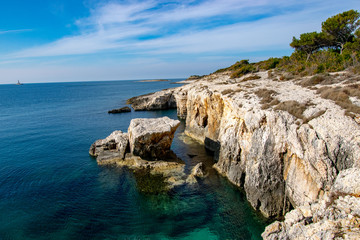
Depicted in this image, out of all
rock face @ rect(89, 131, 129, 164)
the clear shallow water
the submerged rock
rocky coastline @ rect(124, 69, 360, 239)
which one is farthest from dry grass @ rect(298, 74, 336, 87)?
rock face @ rect(89, 131, 129, 164)

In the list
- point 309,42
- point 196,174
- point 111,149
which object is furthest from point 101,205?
point 309,42

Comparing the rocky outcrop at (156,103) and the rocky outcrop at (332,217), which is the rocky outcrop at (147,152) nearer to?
the rocky outcrop at (332,217)

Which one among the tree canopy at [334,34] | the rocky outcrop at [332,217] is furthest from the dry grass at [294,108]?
the tree canopy at [334,34]

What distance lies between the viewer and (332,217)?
10406mm

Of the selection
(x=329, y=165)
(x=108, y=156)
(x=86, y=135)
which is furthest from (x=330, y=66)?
(x=86, y=135)

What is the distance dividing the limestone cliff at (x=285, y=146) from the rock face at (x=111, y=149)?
13404 millimetres

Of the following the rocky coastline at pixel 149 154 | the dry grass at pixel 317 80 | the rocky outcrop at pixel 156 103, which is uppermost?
the dry grass at pixel 317 80

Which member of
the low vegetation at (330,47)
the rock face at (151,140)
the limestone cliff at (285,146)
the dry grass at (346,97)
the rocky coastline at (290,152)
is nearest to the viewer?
the rocky coastline at (290,152)

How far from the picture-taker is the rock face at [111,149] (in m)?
30.2

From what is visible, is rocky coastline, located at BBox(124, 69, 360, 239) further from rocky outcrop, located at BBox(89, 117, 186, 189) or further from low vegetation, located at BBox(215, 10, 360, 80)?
low vegetation, located at BBox(215, 10, 360, 80)

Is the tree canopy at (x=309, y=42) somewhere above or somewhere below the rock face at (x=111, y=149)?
above

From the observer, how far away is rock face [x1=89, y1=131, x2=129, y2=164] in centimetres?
3020

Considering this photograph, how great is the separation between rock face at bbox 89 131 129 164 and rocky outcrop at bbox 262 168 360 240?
74.0 feet

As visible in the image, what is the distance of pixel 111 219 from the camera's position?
18125 mm
